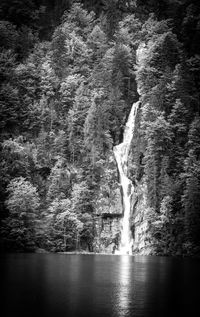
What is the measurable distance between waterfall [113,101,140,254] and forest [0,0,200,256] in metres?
0.91

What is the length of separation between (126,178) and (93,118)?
8.97m

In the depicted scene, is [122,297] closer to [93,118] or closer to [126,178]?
[126,178]

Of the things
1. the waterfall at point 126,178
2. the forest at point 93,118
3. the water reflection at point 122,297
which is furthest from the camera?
the waterfall at point 126,178

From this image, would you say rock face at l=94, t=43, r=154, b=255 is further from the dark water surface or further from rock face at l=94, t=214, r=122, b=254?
the dark water surface

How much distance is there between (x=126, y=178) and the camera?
2111 inches

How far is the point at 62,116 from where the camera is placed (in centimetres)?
6109

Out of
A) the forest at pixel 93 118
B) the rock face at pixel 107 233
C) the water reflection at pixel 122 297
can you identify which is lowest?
the water reflection at pixel 122 297

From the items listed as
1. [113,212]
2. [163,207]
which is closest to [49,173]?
[113,212]

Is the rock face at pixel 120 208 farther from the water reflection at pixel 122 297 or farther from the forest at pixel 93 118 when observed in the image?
the water reflection at pixel 122 297

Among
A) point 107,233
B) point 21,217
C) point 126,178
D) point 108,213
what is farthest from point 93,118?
point 21,217

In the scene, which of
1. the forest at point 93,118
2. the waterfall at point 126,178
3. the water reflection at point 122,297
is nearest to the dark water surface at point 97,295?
the water reflection at point 122,297

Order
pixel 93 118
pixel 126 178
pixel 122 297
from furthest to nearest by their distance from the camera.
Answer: pixel 93 118, pixel 126 178, pixel 122 297

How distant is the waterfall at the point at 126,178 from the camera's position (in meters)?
50.5

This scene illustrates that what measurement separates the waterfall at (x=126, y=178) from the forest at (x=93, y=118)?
91 cm
